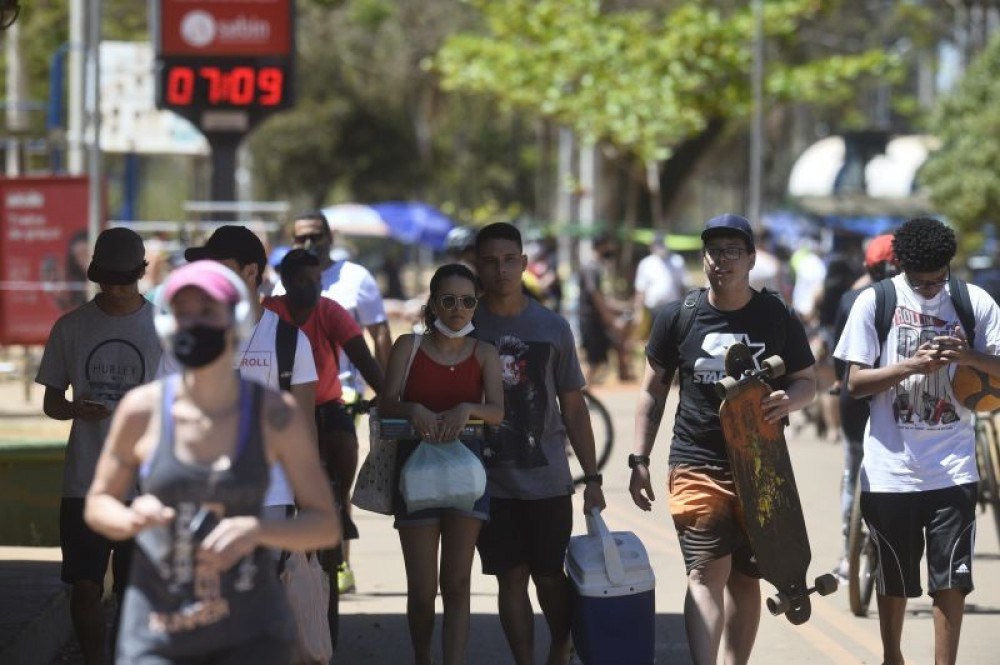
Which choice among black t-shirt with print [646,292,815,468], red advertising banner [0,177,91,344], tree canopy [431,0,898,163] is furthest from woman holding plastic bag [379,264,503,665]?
tree canopy [431,0,898,163]

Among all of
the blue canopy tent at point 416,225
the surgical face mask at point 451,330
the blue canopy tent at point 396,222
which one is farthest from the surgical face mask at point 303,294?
the blue canopy tent at point 416,225

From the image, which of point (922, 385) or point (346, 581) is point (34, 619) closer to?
point (346, 581)

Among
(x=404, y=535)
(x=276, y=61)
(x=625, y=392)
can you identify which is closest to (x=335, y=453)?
(x=404, y=535)

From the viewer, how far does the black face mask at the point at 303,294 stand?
7.62 m

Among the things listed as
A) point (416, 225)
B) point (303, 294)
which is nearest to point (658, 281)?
point (303, 294)

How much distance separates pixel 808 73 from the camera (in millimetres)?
34625

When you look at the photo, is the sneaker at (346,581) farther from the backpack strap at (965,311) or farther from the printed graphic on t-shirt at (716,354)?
the backpack strap at (965,311)

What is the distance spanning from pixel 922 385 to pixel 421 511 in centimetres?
192

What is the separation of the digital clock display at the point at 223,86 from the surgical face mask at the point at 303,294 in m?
7.63

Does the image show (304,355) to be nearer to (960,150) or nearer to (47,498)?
(47,498)

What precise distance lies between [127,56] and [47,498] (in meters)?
21.7

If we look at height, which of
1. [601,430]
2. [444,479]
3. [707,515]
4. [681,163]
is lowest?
[601,430]

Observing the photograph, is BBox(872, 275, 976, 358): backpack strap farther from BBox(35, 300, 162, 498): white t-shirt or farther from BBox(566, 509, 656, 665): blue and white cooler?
BBox(35, 300, 162, 498): white t-shirt

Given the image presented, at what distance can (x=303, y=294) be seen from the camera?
25.1 feet
